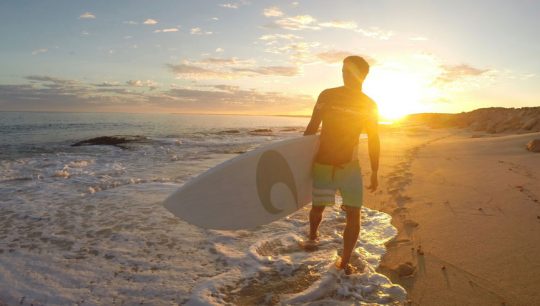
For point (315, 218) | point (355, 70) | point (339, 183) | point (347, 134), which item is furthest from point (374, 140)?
point (315, 218)

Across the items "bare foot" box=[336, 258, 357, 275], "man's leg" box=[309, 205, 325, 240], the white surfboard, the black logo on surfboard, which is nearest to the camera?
"bare foot" box=[336, 258, 357, 275]

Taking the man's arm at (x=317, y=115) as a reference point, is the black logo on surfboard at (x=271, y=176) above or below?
below

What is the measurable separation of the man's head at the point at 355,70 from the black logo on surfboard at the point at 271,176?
132 centimetres

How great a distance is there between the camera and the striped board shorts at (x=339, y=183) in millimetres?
3250

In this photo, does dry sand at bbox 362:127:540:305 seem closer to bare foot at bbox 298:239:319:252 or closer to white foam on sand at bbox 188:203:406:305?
white foam on sand at bbox 188:203:406:305

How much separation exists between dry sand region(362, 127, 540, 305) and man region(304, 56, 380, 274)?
66 cm

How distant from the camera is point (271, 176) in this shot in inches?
165

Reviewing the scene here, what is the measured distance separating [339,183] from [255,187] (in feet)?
3.80

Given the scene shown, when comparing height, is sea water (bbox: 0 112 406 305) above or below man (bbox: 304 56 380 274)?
below

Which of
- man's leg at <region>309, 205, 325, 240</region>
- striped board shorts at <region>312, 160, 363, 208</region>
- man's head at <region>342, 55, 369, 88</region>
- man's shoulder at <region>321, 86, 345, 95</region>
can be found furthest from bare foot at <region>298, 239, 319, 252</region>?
man's head at <region>342, 55, 369, 88</region>

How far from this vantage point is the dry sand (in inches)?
111

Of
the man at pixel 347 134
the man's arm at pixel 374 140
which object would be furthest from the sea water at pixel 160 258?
the man's arm at pixel 374 140

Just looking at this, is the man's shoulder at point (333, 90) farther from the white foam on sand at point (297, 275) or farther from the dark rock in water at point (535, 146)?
the dark rock in water at point (535, 146)

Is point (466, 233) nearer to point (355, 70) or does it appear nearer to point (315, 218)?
point (315, 218)
